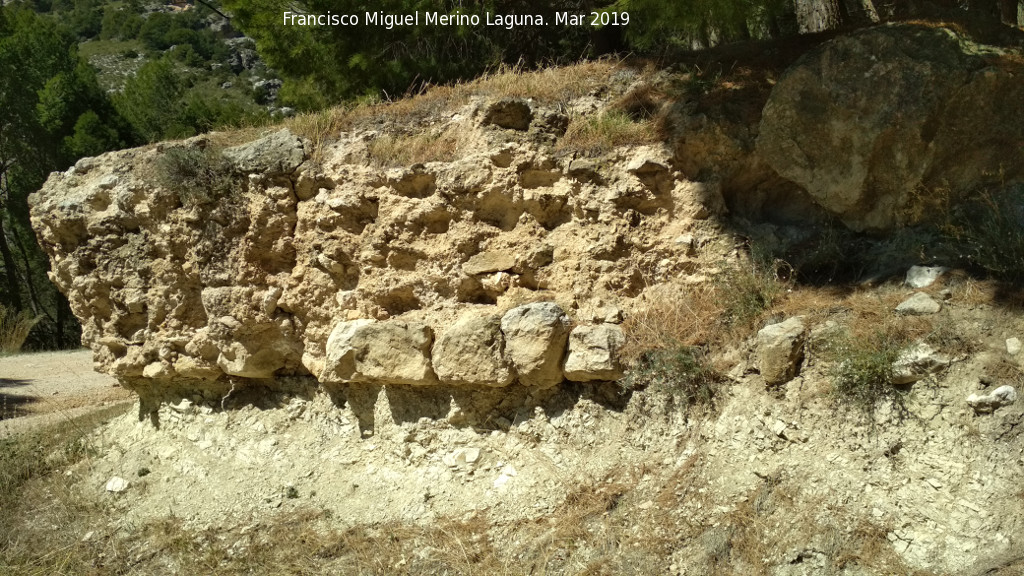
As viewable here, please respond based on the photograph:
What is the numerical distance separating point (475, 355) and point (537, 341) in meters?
0.48

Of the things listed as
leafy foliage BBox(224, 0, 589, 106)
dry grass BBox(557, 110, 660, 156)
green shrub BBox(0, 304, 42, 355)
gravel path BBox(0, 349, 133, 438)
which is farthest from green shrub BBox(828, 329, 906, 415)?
green shrub BBox(0, 304, 42, 355)

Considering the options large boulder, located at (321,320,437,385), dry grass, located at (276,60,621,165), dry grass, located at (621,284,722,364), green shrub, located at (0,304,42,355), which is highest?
dry grass, located at (276,60,621,165)

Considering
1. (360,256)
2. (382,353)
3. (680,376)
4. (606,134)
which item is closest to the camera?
(680,376)

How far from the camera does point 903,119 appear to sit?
18.2 feet

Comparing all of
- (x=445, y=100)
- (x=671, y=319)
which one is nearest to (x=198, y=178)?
(x=445, y=100)

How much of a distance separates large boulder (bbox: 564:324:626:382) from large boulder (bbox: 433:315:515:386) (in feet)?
1.47

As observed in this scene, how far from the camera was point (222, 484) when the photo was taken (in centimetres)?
675

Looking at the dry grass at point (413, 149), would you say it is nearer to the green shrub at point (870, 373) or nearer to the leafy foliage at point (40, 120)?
the green shrub at point (870, 373)

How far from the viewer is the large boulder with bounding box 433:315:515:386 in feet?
19.2

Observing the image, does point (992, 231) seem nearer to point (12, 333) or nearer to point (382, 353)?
point (382, 353)

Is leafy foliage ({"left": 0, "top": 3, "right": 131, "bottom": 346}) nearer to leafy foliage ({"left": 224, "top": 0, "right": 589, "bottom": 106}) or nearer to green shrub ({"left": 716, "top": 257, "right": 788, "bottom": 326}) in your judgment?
leafy foliage ({"left": 224, "top": 0, "right": 589, "bottom": 106})

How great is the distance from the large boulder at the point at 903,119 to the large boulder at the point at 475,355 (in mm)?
2501

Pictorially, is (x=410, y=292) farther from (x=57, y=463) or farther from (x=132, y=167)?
(x=57, y=463)

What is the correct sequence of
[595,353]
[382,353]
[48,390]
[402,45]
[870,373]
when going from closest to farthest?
[870,373], [595,353], [382,353], [402,45], [48,390]
